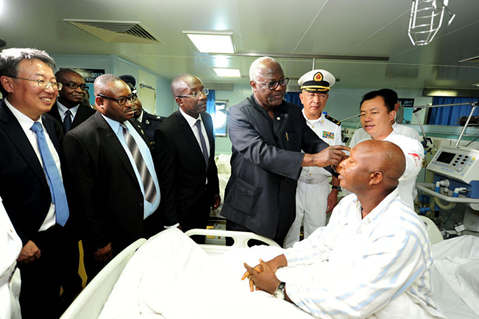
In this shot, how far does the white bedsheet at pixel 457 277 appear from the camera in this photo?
1499mm

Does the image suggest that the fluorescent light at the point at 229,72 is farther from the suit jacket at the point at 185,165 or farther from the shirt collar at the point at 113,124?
the shirt collar at the point at 113,124

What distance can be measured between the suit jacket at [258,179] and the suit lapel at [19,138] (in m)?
1.28

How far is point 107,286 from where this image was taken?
121 cm

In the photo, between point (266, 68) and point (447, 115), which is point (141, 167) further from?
point (447, 115)

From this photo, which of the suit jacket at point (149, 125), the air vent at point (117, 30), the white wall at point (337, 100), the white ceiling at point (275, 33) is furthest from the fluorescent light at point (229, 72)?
the suit jacket at point (149, 125)

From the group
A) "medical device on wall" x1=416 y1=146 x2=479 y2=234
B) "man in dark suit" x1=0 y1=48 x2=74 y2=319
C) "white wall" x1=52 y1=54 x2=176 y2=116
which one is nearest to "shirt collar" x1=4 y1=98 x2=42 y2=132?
"man in dark suit" x1=0 y1=48 x2=74 y2=319

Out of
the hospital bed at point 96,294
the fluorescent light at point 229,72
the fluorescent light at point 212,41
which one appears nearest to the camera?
the hospital bed at point 96,294

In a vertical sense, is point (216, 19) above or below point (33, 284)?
above

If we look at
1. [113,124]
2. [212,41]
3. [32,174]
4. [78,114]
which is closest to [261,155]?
[113,124]

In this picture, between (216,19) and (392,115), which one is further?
(216,19)

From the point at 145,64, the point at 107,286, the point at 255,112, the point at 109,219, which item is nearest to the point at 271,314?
the point at 107,286

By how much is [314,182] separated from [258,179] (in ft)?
A: 3.66

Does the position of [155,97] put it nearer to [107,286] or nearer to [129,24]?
[129,24]

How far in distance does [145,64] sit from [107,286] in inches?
210
